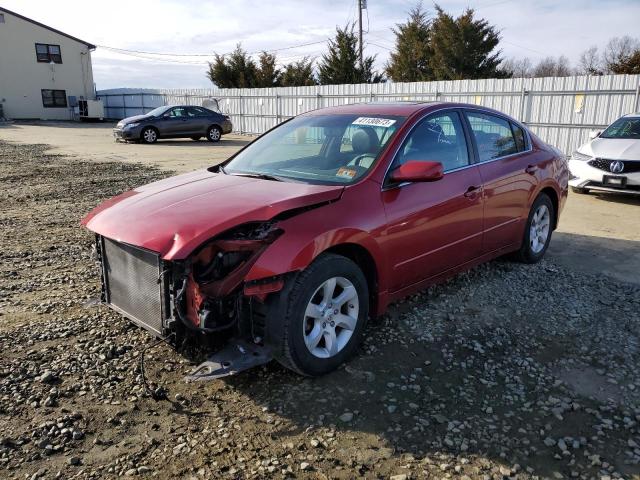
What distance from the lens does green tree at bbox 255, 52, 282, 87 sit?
41312 mm

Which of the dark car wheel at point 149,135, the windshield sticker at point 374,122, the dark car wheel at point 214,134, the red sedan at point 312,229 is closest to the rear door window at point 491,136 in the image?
the red sedan at point 312,229

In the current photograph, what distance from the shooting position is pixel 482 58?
35.0 metres

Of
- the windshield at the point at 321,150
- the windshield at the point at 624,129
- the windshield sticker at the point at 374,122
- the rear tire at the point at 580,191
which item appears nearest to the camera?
Result: the windshield at the point at 321,150

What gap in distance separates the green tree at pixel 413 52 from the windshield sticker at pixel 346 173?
3482cm

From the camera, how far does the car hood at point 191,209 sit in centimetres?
305

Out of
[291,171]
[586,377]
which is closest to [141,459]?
[291,171]

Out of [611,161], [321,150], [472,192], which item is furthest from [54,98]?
[472,192]

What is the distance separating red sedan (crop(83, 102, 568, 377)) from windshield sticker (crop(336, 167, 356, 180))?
0.05 feet

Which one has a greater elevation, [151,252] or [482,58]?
[482,58]

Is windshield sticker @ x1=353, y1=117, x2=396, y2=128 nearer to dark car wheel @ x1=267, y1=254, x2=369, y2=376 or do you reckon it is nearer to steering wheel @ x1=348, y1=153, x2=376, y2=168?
steering wheel @ x1=348, y1=153, x2=376, y2=168

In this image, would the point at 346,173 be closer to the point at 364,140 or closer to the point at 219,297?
the point at 364,140

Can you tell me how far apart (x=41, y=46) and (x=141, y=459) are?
4385 centimetres

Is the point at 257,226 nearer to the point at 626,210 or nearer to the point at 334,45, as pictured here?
the point at 626,210

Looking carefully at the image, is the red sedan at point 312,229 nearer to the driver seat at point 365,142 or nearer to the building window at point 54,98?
the driver seat at point 365,142
